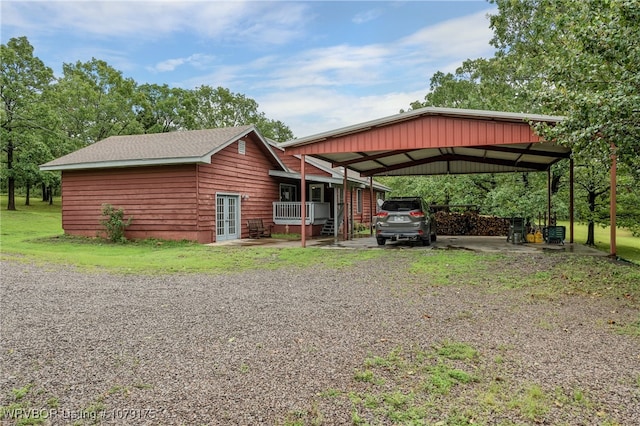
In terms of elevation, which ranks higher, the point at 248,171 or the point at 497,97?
the point at 497,97

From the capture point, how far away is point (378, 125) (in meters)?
12.0

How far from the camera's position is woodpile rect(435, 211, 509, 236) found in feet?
61.8

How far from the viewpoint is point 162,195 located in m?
15.2

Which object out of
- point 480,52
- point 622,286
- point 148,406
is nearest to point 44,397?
point 148,406

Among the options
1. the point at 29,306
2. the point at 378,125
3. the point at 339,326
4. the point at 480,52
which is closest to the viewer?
the point at 339,326

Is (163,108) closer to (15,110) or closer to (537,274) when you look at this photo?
(15,110)

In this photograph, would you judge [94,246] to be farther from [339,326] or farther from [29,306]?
[339,326]

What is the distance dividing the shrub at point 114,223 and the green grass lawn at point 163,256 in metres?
0.41

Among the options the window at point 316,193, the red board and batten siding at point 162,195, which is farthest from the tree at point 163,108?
the red board and batten siding at point 162,195

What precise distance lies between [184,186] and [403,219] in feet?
25.1

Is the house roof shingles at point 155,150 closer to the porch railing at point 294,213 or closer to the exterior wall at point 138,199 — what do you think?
the exterior wall at point 138,199

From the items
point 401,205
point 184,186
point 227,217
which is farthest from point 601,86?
point 227,217

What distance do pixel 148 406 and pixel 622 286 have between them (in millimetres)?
7416

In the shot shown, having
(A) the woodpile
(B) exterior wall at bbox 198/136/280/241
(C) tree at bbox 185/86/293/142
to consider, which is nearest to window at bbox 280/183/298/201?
(B) exterior wall at bbox 198/136/280/241
